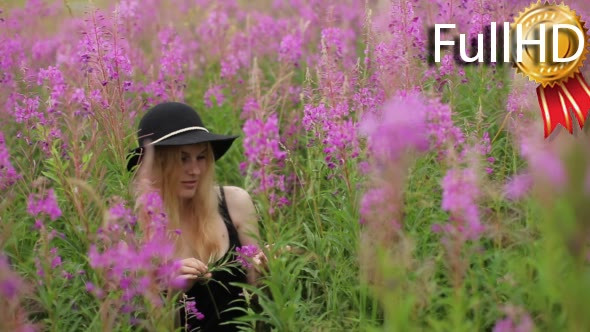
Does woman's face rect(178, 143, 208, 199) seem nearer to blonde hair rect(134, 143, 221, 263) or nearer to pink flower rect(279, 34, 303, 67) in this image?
blonde hair rect(134, 143, 221, 263)

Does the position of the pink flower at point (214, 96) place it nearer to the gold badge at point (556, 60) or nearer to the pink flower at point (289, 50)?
the pink flower at point (289, 50)

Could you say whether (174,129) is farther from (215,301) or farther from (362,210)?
(362,210)

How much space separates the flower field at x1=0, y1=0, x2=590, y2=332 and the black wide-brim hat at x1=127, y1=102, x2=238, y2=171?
0.87 feet

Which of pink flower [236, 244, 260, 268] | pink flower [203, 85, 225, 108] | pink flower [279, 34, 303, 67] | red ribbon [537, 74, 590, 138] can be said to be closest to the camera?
pink flower [236, 244, 260, 268]

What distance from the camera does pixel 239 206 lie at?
478cm

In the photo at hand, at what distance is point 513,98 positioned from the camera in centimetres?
406

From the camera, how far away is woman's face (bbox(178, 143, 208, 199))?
441cm

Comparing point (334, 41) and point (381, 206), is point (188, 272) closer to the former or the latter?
point (381, 206)

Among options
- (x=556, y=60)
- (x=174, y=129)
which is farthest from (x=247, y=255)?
(x=556, y=60)

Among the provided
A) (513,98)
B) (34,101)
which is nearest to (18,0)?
(34,101)

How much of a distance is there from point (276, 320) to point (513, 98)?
1.89 meters

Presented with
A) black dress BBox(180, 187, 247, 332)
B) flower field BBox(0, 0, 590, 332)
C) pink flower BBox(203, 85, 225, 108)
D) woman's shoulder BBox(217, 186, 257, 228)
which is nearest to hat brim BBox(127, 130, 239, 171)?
flower field BBox(0, 0, 590, 332)

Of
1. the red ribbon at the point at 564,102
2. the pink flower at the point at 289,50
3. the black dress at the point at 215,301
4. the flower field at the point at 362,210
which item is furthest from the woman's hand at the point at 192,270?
the pink flower at the point at 289,50

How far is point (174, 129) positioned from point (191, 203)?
0.52m
